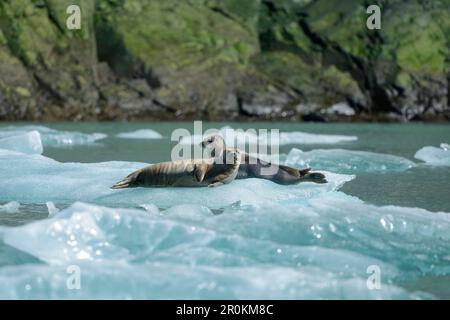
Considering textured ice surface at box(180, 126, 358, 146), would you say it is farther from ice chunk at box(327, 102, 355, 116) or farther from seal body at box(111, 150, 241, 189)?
ice chunk at box(327, 102, 355, 116)

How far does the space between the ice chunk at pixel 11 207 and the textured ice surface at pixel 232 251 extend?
1.42m

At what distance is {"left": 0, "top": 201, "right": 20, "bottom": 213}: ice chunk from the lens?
5.89 m

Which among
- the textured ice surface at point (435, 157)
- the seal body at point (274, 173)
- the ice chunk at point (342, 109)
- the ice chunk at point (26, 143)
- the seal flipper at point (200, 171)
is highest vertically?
the seal flipper at point (200, 171)

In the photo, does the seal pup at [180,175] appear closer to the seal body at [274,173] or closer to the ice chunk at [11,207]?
the seal body at [274,173]

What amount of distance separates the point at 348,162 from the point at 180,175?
353 centimetres

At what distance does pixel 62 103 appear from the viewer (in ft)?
90.2

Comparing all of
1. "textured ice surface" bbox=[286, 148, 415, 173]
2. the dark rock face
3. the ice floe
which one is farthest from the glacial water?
the dark rock face

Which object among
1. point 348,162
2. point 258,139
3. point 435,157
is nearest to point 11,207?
point 348,162

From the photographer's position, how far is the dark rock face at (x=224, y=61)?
27.9 meters

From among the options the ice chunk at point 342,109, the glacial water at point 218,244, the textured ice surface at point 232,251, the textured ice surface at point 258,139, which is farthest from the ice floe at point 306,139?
the ice chunk at point 342,109

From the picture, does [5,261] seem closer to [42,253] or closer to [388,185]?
[42,253]

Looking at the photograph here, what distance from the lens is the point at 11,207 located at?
5957 millimetres

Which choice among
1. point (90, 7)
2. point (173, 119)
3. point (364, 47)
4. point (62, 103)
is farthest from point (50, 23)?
point (364, 47)

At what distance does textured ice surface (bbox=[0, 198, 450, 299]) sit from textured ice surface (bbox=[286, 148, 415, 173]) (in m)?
4.45
